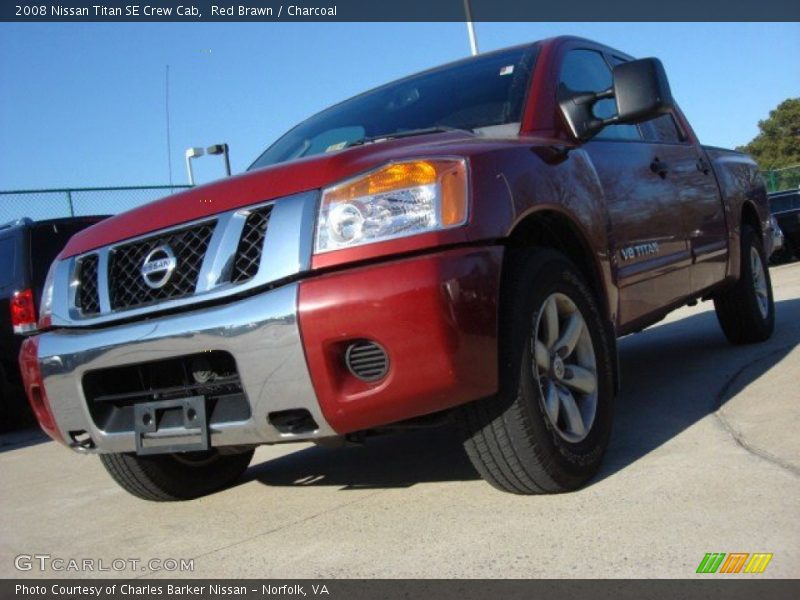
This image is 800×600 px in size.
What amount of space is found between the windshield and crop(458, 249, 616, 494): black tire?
86 cm

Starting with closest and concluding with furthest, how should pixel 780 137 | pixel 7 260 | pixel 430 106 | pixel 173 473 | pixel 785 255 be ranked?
pixel 173 473
pixel 430 106
pixel 7 260
pixel 785 255
pixel 780 137

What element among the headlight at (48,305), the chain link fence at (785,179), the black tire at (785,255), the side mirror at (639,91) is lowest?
the black tire at (785,255)

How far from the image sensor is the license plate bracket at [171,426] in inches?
113

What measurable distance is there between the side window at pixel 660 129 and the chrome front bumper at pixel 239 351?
2753 mm

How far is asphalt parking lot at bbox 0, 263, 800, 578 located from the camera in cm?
252

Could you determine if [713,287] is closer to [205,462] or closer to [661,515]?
[661,515]

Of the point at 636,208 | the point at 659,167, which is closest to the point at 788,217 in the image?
the point at 659,167

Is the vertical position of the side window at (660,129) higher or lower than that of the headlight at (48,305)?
higher

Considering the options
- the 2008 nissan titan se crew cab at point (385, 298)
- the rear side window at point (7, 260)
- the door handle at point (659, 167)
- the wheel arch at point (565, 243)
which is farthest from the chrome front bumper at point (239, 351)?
the rear side window at point (7, 260)

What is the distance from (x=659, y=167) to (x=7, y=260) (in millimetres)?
5549

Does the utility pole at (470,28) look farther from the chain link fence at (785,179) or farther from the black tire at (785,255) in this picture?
the chain link fence at (785,179)

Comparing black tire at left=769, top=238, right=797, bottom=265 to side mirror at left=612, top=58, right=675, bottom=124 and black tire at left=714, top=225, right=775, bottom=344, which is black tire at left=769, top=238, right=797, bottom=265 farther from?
side mirror at left=612, top=58, right=675, bottom=124

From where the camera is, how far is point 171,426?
9.75 ft

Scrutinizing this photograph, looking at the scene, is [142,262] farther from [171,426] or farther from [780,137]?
[780,137]
